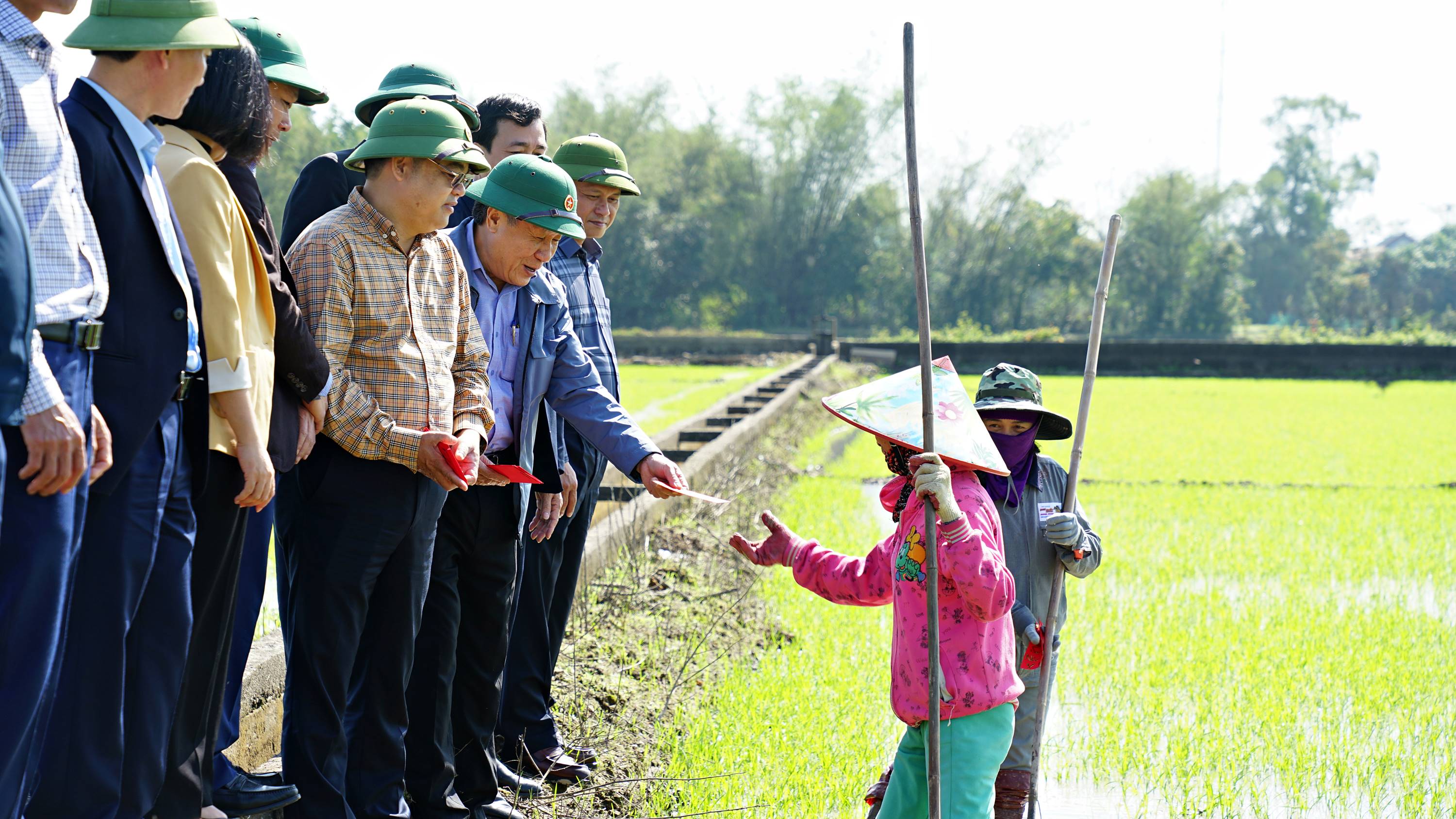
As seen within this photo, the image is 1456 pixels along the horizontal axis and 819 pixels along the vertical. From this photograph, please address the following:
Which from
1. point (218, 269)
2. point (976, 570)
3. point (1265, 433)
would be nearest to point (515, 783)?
point (976, 570)

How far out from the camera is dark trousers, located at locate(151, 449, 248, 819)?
7.28 feet

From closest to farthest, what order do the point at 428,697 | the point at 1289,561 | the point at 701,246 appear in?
the point at 428,697 < the point at 1289,561 < the point at 701,246

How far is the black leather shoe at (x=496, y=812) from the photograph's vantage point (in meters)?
2.97

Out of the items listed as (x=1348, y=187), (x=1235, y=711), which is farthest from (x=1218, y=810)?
(x=1348, y=187)

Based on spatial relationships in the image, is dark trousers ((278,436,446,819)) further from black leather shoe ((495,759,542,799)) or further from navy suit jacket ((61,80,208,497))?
navy suit jacket ((61,80,208,497))

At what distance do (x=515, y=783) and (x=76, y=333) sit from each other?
170 cm

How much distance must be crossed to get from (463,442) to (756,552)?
72 cm

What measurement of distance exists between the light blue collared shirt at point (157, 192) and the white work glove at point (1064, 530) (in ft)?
6.45

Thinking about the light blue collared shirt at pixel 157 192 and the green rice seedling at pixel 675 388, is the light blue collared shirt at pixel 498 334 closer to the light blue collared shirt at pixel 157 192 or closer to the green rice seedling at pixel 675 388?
the light blue collared shirt at pixel 157 192

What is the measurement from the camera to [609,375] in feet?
12.0

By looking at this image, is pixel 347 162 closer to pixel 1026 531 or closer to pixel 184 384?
pixel 184 384

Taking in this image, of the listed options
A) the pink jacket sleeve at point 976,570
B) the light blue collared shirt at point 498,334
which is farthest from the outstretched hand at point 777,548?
the light blue collared shirt at point 498,334

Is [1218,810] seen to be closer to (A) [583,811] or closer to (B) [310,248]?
(A) [583,811]

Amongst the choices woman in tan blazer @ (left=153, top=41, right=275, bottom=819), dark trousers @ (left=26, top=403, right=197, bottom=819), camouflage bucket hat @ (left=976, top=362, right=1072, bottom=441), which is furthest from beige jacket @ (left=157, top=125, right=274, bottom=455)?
camouflage bucket hat @ (left=976, top=362, right=1072, bottom=441)
